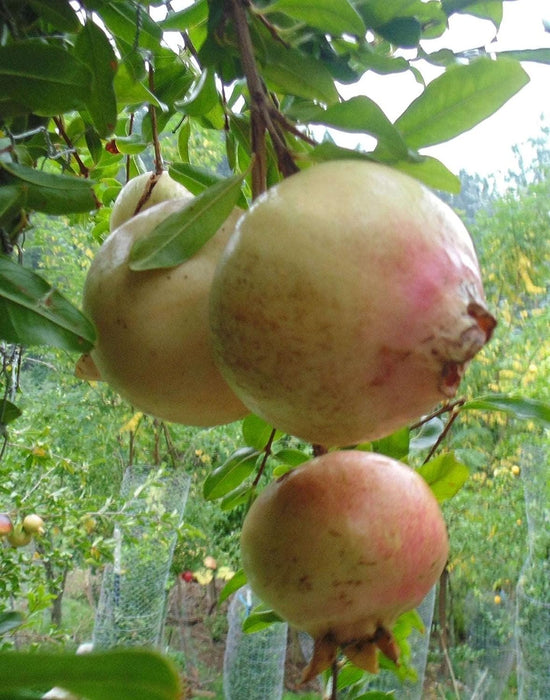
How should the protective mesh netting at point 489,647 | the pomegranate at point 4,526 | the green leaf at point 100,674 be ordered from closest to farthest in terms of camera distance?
1. the green leaf at point 100,674
2. the pomegranate at point 4,526
3. the protective mesh netting at point 489,647

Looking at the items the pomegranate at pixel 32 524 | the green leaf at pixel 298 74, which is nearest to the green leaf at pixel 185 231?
the green leaf at pixel 298 74

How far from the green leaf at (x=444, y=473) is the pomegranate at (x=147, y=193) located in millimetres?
300

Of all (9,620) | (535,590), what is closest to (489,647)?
(535,590)

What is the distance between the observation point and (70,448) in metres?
3.63

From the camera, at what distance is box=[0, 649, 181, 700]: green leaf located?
0.16 meters

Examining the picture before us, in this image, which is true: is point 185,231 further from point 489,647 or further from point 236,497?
point 489,647

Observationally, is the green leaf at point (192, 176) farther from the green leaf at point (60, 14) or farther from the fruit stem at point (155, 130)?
the green leaf at point (60, 14)

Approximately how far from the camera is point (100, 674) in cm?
16

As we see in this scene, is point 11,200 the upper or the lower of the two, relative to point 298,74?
Answer: lower

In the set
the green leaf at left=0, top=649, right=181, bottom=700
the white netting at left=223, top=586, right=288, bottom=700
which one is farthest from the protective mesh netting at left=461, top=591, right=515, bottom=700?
the green leaf at left=0, top=649, right=181, bottom=700

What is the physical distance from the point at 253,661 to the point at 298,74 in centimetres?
308

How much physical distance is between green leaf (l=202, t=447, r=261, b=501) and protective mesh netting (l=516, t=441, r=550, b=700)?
262 cm

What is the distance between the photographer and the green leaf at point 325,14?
402 mm

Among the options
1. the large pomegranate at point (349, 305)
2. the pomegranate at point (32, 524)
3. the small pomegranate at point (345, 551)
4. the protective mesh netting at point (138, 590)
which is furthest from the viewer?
the protective mesh netting at point (138, 590)
